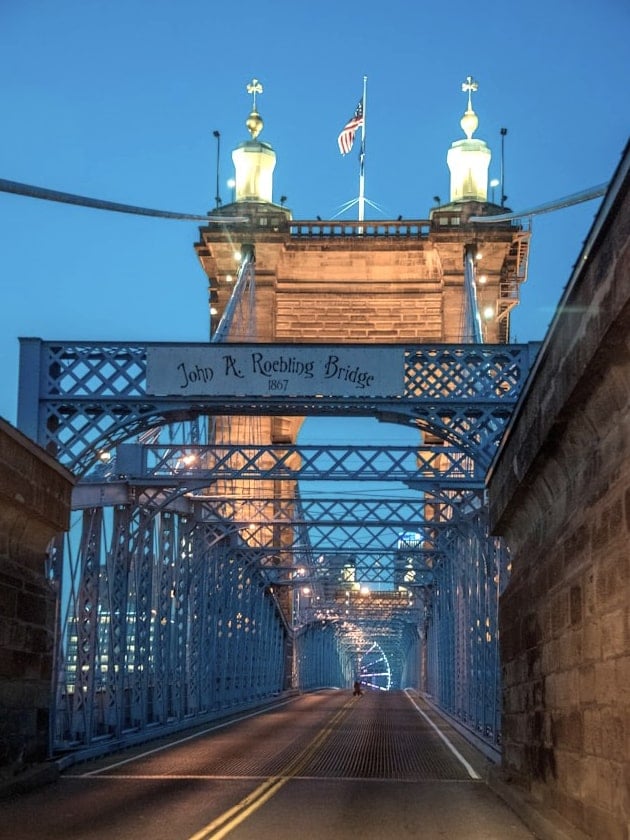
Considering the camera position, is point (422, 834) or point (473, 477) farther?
point (473, 477)

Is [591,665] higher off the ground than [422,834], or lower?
higher

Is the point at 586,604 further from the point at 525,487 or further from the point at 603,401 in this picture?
the point at 525,487

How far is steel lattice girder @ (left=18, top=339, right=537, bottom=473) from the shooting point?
68.4 feet

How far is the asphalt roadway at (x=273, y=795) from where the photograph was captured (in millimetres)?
11242

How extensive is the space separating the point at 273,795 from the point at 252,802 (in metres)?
0.83

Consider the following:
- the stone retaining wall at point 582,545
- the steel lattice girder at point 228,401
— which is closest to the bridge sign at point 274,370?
the steel lattice girder at point 228,401

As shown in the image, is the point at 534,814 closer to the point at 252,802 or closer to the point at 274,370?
the point at 252,802

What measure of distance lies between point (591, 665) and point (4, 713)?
6.61 metres

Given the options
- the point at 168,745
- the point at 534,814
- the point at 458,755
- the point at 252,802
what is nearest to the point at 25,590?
the point at 252,802

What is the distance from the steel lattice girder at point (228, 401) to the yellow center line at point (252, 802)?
5907 mm

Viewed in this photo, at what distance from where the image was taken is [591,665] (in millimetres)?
8312

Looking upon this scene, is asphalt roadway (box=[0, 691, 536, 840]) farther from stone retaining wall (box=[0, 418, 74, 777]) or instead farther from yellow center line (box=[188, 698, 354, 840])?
stone retaining wall (box=[0, 418, 74, 777])

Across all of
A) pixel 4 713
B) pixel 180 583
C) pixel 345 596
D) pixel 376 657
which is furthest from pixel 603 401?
pixel 376 657

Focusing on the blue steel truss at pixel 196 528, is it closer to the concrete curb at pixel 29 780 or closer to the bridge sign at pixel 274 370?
the bridge sign at pixel 274 370
